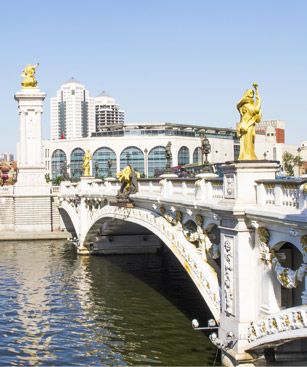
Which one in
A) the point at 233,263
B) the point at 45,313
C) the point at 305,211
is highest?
the point at 305,211

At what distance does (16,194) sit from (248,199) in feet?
184

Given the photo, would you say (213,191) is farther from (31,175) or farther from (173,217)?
(31,175)

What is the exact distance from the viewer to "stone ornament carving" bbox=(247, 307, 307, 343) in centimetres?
1491

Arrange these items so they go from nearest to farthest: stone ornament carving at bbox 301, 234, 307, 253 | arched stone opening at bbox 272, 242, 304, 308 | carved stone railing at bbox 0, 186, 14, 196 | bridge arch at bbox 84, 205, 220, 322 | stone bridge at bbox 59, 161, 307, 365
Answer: stone ornament carving at bbox 301, 234, 307, 253
stone bridge at bbox 59, 161, 307, 365
arched stone opening at bbox 272, 242, 304, 308
bridge arch at bbox 84, 205, 220, 322
carved stone railing at bbox 0, 186, 14, 196

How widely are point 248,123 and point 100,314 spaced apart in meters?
16.4

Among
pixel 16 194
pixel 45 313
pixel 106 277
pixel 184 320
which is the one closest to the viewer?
pixel 184 320

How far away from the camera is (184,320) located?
2923cm

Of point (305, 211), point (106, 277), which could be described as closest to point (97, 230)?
point (106, 277)

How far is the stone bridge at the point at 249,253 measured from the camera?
51.8ft

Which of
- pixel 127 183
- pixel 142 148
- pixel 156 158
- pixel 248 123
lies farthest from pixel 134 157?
pixel 248 123

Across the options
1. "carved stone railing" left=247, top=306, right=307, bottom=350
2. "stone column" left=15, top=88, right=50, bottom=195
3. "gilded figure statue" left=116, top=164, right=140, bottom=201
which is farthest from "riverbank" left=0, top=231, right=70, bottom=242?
"carved stone railing" left=247, top=306, right=307, bottom=350

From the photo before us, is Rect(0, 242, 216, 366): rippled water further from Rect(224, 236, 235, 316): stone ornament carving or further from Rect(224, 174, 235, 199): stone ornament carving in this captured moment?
Rect(224, 174, 235, 199): stone ornament carving

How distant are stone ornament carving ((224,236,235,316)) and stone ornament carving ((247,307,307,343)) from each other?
3.61ft

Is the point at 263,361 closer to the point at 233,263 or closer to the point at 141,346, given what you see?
the point at 233,263
